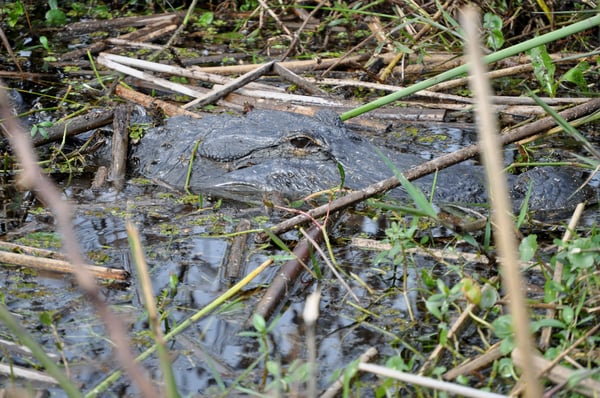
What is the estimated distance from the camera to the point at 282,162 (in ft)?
14.8

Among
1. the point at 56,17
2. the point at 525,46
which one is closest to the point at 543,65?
the point at 525,46

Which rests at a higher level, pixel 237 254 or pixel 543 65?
pixel 543 65

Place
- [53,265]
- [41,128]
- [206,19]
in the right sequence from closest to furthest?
[53,265], [41,128], [206,19]

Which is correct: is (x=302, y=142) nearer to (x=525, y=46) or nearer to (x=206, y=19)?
(x=525, y=46)

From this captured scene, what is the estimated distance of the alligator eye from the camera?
4.47 meters

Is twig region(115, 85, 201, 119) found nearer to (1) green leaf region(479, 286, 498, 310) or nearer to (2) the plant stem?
(2) the plant stem

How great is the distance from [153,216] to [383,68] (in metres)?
2.70

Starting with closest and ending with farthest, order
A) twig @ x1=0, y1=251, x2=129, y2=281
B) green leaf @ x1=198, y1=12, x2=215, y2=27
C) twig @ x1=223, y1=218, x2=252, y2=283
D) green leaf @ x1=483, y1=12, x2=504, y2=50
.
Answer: twig @ x1=0, y1=251, x2=129, y2=281
twig @ x1=223, y1=218, x2=252, y2=283
green leaf @ x1=483, y1=12, x2=504, y2=50
green leaf @ x1=198, y1=12, x2=215, y2=27

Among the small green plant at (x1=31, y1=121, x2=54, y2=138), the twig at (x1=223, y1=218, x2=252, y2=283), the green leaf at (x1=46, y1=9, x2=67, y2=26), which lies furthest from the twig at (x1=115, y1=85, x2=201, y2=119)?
the green leaf at (x1=46, y1=9, x2=67, y2=26)

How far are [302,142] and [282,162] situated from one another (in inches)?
6.4

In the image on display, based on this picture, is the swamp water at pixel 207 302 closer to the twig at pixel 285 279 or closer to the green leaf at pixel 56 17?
the twig at pixel 285 279

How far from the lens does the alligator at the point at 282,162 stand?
412cm

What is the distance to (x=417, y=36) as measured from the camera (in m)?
5.73

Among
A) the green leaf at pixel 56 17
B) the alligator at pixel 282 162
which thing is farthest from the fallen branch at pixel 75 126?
the green leaf at pixel 56 17
